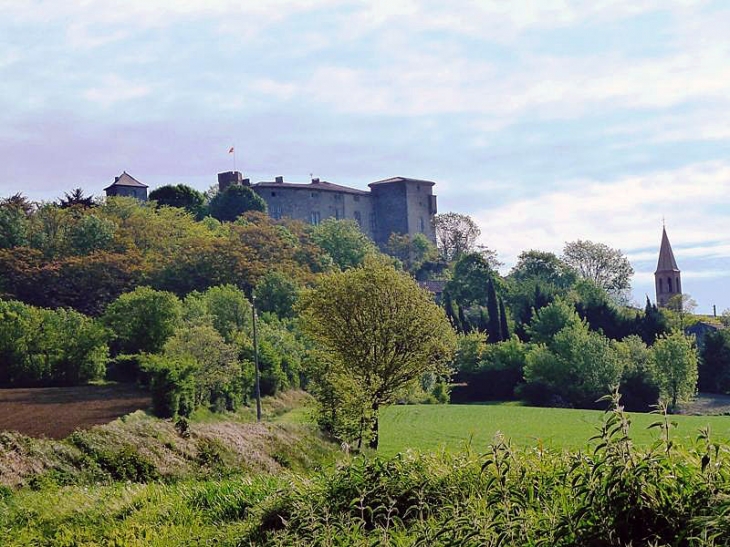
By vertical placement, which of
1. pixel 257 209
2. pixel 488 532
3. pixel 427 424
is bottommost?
pixel 427 424

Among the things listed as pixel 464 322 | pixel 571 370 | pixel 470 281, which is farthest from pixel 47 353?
pixel 470 281

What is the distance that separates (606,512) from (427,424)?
153 ft

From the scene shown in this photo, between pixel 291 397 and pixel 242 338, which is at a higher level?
pixel 242 338

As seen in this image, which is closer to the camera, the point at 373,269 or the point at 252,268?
the point at 373,269

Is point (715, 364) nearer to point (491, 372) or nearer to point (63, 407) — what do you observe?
point (491, 372)

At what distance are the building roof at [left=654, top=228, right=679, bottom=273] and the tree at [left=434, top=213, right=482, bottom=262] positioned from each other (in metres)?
26.3

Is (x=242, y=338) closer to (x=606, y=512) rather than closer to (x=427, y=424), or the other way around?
(x=427, y=424)

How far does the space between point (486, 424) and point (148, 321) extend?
64.6ft

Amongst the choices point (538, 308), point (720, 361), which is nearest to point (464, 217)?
point (538, 308)

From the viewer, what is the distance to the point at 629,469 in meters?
4.87

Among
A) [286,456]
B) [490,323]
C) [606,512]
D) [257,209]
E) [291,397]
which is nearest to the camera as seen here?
[606,512]

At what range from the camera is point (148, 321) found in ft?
163

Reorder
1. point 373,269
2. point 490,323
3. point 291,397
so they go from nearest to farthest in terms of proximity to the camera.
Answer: point 373,269 → point 291,397 → point 490,323

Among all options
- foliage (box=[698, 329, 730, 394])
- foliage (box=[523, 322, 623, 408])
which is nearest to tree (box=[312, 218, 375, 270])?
foliage (box=[523, 322, 623, 408])
